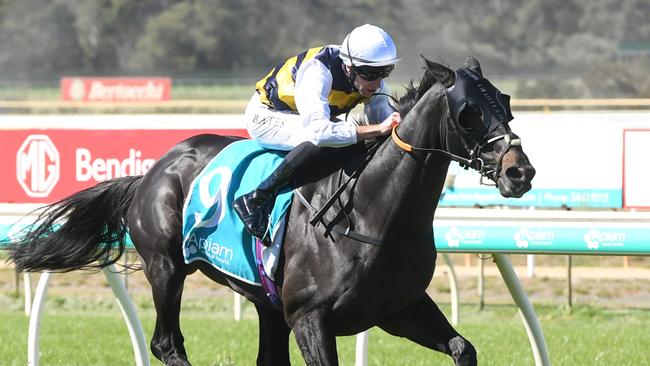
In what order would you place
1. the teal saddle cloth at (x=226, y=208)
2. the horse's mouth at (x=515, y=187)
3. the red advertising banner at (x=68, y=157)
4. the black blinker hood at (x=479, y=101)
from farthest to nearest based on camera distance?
1. the red advertising banner at (x=68, y=157)
2. the teal saddle cloth at (x=226, y=208)
3. the black blinker hood at (x=479, y=101)
4. the horse's mouth at (x=515, y=187)

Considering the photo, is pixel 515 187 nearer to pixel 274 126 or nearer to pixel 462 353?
pixel 462 353

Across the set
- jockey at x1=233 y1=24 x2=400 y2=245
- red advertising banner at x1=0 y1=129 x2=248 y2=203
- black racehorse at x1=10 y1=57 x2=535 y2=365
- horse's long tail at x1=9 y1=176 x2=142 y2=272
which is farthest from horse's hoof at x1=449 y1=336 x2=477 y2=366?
red advertising banner at x1=0 y1=129 x2=248 y2=203

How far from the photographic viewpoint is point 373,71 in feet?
14.3

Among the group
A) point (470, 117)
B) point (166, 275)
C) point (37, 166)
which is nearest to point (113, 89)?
point (37, 166)

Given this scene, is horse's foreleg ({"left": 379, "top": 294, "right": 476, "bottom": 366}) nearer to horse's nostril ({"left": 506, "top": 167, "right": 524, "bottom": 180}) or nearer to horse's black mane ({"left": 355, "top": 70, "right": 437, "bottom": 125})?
horse's black mane ({"left": 355, "top": 70, "right": 437, "bottom": 125})

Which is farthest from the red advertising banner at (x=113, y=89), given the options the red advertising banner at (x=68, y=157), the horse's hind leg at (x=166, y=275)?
the horse's hind leg at (x=166, y=275)

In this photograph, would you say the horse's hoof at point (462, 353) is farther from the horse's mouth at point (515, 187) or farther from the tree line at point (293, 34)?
the tree line at point (293, 34)

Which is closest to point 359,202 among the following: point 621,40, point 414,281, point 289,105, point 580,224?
point 414,281

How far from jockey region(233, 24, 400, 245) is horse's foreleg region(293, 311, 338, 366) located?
398 mm

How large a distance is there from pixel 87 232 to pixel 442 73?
2257 mm

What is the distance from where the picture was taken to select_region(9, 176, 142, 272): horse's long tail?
5504mm

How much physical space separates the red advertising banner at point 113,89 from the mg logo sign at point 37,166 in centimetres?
2799

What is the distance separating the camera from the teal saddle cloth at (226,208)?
466 cm

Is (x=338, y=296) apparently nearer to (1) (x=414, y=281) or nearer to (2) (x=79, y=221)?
(1) (x=414, y=281)
